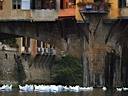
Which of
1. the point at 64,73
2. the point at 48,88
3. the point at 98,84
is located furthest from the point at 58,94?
the point at 64,73

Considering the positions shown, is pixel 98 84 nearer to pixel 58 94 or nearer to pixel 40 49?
pixel 58 94

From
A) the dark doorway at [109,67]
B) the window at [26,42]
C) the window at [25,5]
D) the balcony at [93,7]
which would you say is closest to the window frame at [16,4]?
the window at [25,5]

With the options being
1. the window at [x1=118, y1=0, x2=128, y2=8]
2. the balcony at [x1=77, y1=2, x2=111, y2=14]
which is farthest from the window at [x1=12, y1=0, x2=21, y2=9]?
the window at [x1=118, y1=0, x2=128, y2=8]

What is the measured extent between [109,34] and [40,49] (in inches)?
1111

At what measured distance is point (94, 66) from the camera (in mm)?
52281

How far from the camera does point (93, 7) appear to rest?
5169cm

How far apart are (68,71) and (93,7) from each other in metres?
17.2

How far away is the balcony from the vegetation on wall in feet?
48.0

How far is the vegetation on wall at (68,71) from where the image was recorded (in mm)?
66625

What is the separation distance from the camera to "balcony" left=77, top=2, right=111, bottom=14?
169ft

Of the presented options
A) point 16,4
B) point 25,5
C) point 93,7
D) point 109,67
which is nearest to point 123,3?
point 93,7

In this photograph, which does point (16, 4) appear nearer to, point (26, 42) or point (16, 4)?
point (16, 4)

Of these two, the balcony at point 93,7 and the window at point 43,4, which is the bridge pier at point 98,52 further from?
the window at point 43,4

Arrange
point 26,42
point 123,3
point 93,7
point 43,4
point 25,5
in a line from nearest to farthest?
point 93,7 → point 123,3 → point 25,5 → point 43,4 → point 26,42
